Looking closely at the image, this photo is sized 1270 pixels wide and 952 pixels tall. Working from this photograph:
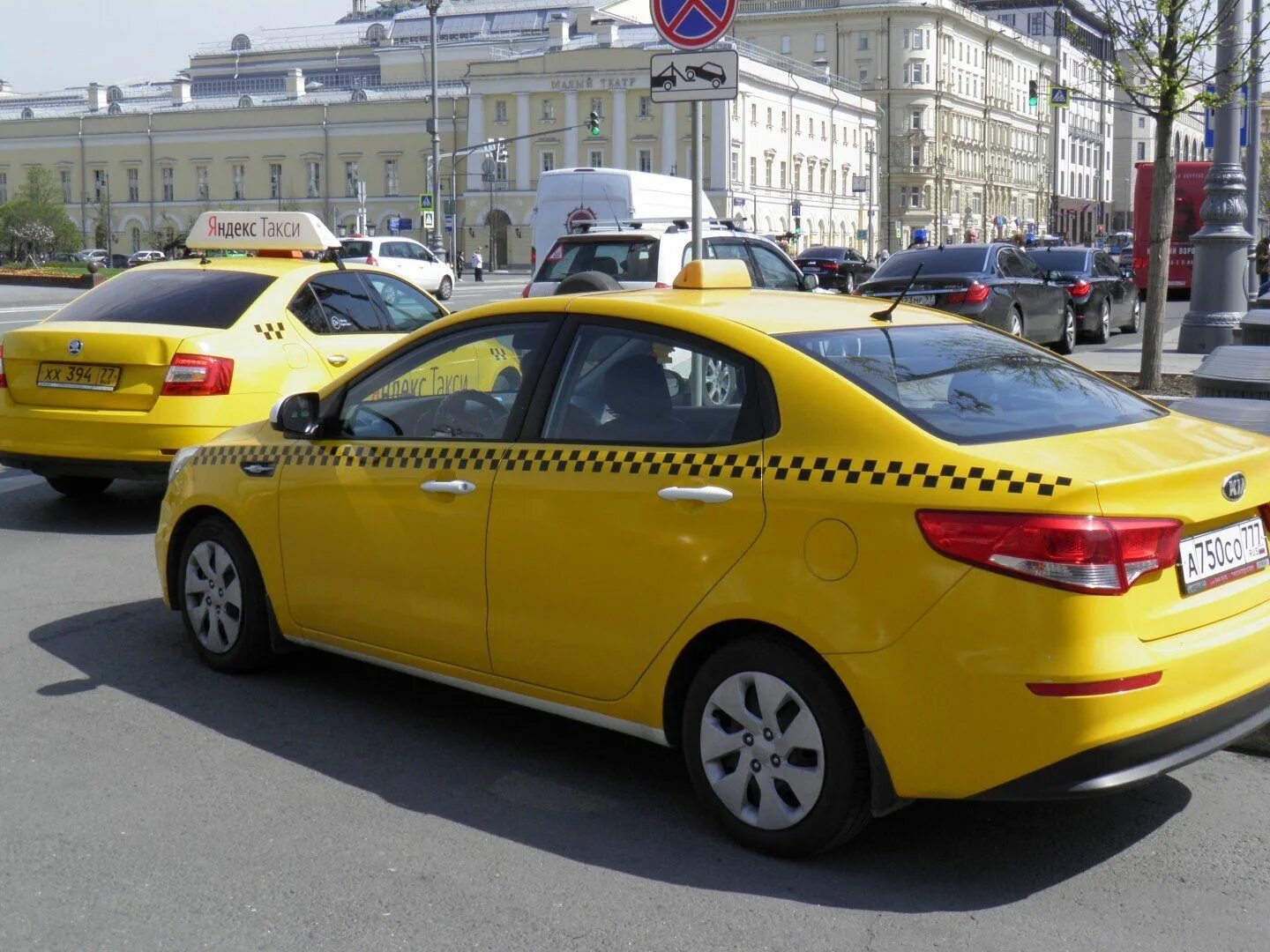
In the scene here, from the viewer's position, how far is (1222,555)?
4.14m

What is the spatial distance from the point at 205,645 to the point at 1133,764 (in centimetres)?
367

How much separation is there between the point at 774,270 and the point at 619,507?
12.1m

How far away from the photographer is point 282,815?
4645 mm

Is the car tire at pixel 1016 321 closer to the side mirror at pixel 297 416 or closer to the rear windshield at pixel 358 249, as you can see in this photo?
the side mirror at pixel 297 416

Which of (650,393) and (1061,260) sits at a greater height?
(1061,260)

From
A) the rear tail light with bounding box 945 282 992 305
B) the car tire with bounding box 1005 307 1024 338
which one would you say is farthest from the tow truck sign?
the car tire with bounding box 1005 307 1024 338

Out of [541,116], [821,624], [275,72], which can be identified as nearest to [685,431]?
[821,624]

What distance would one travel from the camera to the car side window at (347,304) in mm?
10148

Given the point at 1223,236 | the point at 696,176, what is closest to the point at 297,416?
the point at 696,176

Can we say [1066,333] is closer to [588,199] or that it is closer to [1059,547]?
[588,199]

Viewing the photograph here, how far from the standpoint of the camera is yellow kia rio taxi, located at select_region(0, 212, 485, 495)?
903cm

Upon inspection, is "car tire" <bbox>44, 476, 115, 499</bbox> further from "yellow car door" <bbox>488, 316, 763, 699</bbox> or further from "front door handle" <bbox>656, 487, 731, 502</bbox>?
"front door handle" <bbox>656, 487, 731, 502</bbox>

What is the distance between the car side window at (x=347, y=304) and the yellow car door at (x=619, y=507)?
5.55 m

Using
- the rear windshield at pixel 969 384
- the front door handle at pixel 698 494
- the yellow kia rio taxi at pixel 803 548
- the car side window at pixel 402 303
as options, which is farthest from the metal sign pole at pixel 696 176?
the front door handle at pixel 698 494
